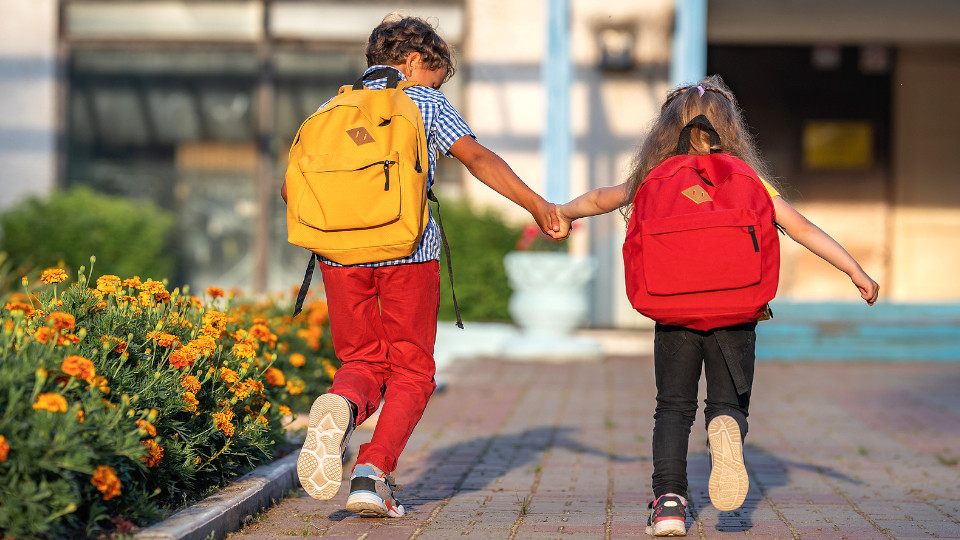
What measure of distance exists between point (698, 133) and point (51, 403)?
2.26 metres

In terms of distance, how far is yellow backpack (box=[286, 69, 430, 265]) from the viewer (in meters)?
3.79

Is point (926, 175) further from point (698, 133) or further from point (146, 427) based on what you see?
point (146, 427)

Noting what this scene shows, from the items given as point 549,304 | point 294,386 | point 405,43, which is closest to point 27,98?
point 549,304

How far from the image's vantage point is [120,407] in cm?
337

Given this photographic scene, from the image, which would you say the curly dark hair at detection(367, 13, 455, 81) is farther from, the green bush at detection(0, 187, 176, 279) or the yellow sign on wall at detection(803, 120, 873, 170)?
the yellow sign on wall at detection(803, 120, 873, 170)

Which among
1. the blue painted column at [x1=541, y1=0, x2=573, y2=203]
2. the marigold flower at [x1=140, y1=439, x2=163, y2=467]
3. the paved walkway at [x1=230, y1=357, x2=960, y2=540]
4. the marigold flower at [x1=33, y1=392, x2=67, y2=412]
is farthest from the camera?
the blue painted column at [x1=541, y1=0, x2=573, y2=203]

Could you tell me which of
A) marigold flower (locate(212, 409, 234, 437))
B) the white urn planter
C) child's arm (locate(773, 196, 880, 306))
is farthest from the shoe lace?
the white urn planter

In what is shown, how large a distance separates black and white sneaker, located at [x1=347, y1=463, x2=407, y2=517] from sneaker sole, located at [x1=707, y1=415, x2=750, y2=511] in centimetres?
110

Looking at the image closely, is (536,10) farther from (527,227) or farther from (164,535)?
(164,535)

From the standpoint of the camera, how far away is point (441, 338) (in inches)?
477

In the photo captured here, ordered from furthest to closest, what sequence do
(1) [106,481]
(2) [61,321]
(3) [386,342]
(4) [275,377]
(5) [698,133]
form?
1. (4) [275,377]
2. (3) [386,342]
3. (5) [698,133]
4. (2) [61,321]
5. (1) [106,481]

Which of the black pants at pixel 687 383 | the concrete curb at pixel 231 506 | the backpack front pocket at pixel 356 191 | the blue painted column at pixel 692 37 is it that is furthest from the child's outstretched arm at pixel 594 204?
the blue painted column at pixel 692 37

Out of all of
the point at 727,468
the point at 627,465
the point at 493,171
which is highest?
the point at 493,171

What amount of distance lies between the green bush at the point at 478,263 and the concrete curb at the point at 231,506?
7222mm
